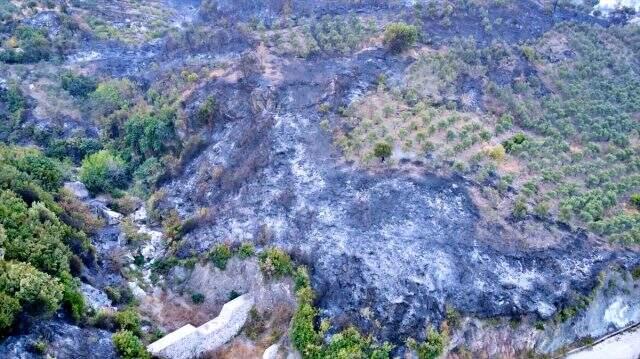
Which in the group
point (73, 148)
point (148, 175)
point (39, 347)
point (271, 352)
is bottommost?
point (73, 148)

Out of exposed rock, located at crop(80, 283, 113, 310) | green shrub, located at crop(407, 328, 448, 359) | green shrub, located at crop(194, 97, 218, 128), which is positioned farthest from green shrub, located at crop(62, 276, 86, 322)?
green shrub, located at crop(194, 97, 218, 128)

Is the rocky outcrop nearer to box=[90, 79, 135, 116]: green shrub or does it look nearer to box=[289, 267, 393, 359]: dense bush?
box=[289, 267, 393, 359]: dense bush

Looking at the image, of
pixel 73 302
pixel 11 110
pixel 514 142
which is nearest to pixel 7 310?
pixel 73 302

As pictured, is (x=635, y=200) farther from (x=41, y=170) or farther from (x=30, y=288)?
(x=41, y=170)

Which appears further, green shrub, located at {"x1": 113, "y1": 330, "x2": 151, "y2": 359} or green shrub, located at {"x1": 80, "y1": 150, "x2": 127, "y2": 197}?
green shrub, located at {"x1": 80, "y1": 150, "x2": 127, "y2": 197}

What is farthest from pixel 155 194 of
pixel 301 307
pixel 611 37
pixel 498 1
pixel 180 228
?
pixel 611 37

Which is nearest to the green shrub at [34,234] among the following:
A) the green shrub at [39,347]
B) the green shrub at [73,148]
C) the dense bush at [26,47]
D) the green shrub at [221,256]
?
the green shrub at [39,347]

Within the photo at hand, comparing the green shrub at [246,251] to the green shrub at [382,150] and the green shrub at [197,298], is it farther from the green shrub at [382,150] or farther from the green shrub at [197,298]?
the green shrub at [382,150]

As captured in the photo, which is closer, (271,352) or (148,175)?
(271,352)
